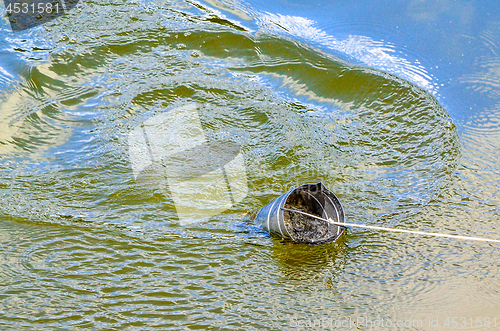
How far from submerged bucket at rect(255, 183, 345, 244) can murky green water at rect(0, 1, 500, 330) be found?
10 centimetres

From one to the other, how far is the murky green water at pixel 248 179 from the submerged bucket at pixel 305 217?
10 cm

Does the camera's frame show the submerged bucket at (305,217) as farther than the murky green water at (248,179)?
Yes

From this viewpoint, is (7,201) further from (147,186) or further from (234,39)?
(234,39)

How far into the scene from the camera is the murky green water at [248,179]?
104 inches

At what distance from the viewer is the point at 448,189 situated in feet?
11.9

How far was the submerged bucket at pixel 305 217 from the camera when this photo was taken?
2.95 meters

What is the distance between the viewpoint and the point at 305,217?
3184 millimetres

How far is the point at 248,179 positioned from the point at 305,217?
2.74 feet

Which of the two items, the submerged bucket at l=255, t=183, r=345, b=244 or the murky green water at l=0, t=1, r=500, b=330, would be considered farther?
the submerged bucket at l=255, t=183, r=345, b=244

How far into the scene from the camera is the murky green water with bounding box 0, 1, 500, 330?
104 inches

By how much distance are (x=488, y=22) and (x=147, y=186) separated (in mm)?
4299

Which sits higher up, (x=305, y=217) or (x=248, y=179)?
(x=248, y=179)

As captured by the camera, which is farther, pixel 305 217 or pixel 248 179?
pixel 248 179

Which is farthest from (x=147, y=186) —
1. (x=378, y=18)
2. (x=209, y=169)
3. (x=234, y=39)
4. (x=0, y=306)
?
(x=378, y=18)
